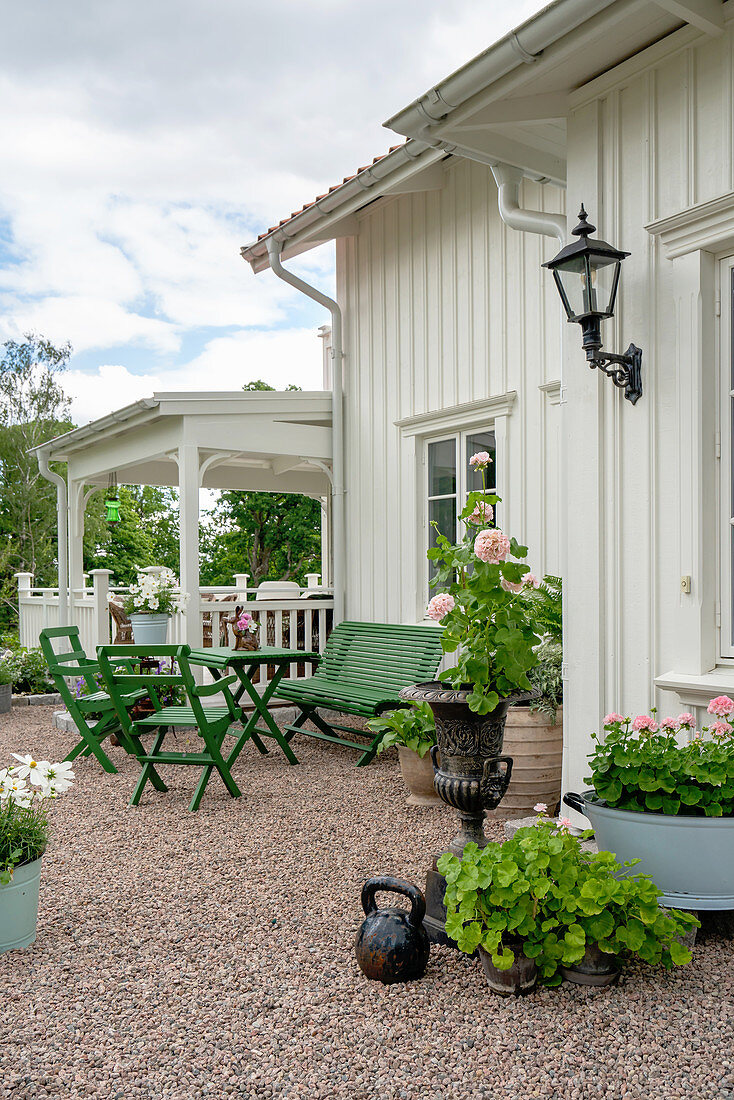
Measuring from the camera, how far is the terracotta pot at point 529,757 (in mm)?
4438

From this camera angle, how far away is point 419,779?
483cm

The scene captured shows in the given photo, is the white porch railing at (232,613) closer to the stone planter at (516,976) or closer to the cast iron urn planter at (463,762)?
the cast iron urn planter at (463,762)

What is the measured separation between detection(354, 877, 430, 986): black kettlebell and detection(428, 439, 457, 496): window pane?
167 inches

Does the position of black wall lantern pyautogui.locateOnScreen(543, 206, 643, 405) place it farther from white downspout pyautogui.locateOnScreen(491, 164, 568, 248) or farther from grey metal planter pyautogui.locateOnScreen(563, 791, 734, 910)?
grey metal planter pyautogui.locateOnScreen(563, 791, 734, 910)

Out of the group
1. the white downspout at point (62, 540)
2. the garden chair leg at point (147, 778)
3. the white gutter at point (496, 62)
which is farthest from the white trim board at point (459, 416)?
A: the white downspout at point (62, 540)

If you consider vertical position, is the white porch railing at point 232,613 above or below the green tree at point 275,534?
below

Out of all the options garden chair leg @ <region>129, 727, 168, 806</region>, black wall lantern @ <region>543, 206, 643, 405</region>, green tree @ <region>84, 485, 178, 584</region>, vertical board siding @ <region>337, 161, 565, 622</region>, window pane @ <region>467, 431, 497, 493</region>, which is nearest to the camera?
black wall lantern @ <region>543, 206, 643, 405</region>

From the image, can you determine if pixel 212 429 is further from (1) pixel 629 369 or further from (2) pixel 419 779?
(1) pixel 629 369

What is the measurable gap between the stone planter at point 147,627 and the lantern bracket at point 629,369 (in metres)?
4.88

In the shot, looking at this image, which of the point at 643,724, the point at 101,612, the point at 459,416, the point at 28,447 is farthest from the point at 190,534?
the point at 28,447

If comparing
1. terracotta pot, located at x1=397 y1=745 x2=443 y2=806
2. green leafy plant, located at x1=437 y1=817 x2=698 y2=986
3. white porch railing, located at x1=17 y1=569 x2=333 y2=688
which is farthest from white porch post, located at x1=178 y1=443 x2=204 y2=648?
green leafy plant, located at x1=437 y1=817 x2=698 y2=986

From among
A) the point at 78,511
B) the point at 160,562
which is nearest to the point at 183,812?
the point at 78,511

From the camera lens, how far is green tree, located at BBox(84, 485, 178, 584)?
3038 cm

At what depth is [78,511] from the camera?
33.3 feet
